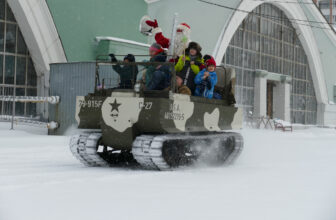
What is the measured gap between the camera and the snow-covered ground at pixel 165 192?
12.9 ft

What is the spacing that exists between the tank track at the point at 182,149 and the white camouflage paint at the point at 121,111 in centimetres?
30

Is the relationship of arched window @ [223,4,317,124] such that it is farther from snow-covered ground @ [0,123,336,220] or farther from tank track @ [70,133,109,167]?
snow-covered ground @ [0,123,336,220]

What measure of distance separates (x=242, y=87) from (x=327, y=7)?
7879cm

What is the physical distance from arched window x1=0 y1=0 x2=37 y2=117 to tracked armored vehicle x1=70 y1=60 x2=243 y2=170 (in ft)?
33.6

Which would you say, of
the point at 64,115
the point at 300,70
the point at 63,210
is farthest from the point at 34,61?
the point at 300,70

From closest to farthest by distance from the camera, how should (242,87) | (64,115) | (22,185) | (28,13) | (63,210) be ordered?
(63,210)
(22,185)
(64,115)
(28,13)
(242,87)

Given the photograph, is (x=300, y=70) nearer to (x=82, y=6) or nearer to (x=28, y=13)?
(x=82, y=6)

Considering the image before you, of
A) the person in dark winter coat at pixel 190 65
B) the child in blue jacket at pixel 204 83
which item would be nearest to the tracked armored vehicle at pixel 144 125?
the child in blue jacket at pixel 204 83

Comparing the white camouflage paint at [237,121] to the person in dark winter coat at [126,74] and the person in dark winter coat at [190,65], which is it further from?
the person in dark winter coat at [126,74]

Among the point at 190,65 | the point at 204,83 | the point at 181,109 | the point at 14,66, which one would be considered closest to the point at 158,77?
the point at 181,109

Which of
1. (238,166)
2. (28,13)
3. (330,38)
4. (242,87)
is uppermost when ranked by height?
(330,38)

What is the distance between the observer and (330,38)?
3300 cm

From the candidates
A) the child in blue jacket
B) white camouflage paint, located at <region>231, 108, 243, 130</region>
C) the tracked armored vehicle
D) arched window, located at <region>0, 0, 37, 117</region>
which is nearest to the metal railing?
arched window, located at <region>0, 0, 37, 117</region>

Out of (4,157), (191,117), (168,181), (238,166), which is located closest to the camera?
(168,181)
